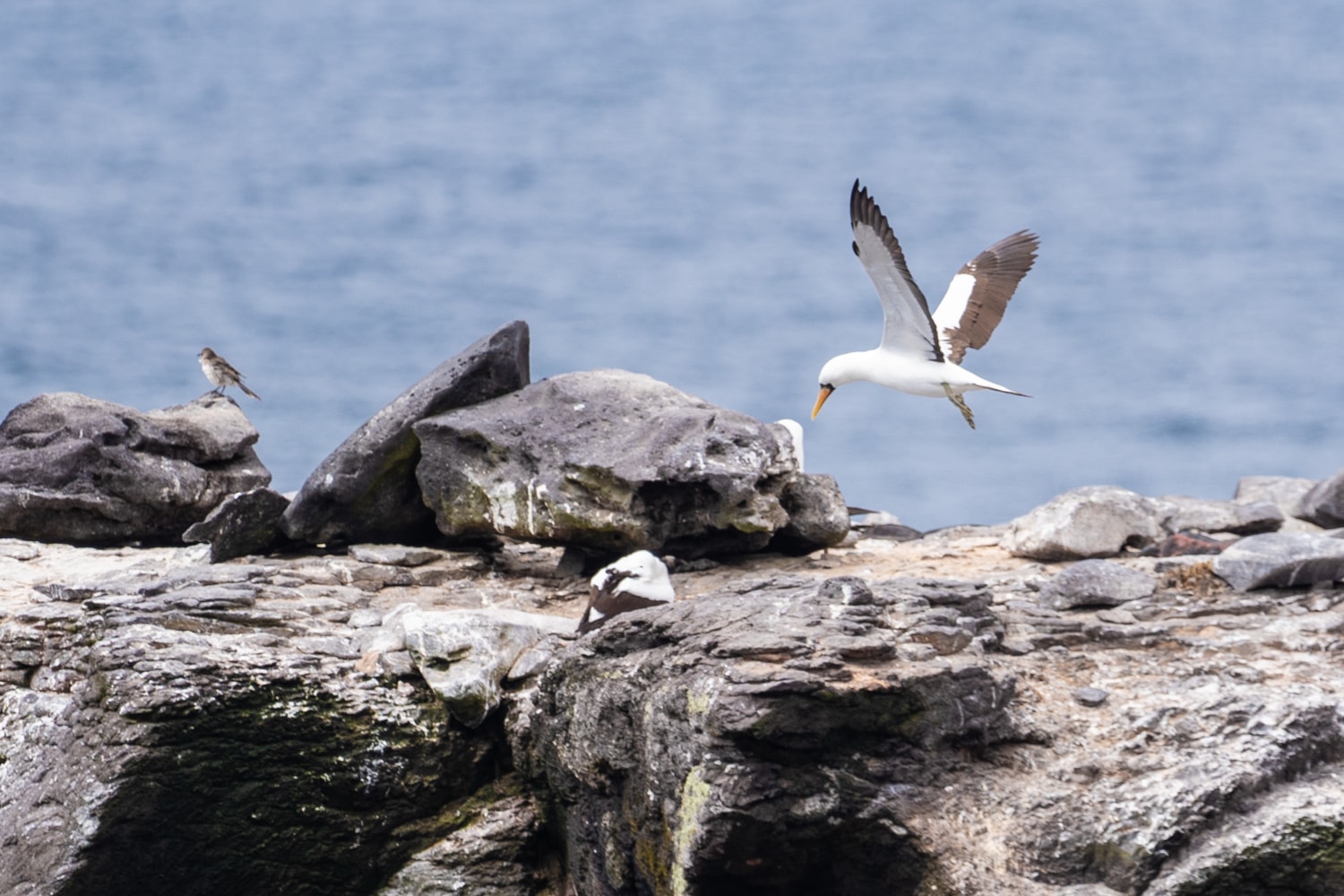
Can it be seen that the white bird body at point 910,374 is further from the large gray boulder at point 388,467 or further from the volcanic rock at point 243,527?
the volcanic rock at point 243,527

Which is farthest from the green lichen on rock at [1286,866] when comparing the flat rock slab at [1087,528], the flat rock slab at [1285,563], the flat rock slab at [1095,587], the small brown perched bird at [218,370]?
the small brown perched bird at [218,370]

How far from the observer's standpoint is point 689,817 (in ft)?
20.8

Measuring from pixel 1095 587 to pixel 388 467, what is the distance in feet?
19.1

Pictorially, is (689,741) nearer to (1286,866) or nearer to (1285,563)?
(1286,866)

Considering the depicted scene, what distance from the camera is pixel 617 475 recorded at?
10.3 metres

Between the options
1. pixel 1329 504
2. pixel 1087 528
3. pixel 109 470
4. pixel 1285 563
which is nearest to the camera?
pixel 1285 563

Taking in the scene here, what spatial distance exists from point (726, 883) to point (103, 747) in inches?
143

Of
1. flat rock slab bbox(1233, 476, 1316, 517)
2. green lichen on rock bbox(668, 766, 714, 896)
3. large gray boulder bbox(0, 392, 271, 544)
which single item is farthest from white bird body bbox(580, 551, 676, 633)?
flat rock slab bbox(1233, 476, 1316, 517)

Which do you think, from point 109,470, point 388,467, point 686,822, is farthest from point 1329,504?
point 109,470

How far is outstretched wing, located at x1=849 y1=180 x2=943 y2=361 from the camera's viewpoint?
9.89 meters

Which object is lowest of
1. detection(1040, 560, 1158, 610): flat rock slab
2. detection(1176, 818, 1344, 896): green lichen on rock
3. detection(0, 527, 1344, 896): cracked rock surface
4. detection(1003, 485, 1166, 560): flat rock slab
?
detection(1176, 818, 1344, 896): green lichen on rock

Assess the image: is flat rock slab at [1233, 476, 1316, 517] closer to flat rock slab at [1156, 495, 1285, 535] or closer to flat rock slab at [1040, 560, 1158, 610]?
flat rock slab at [1156, 495, 1285, 535]

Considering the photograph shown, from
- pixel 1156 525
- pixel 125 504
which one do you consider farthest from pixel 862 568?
pixel 125 504

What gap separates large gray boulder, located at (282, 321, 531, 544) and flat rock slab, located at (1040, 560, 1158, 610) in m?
5.14
